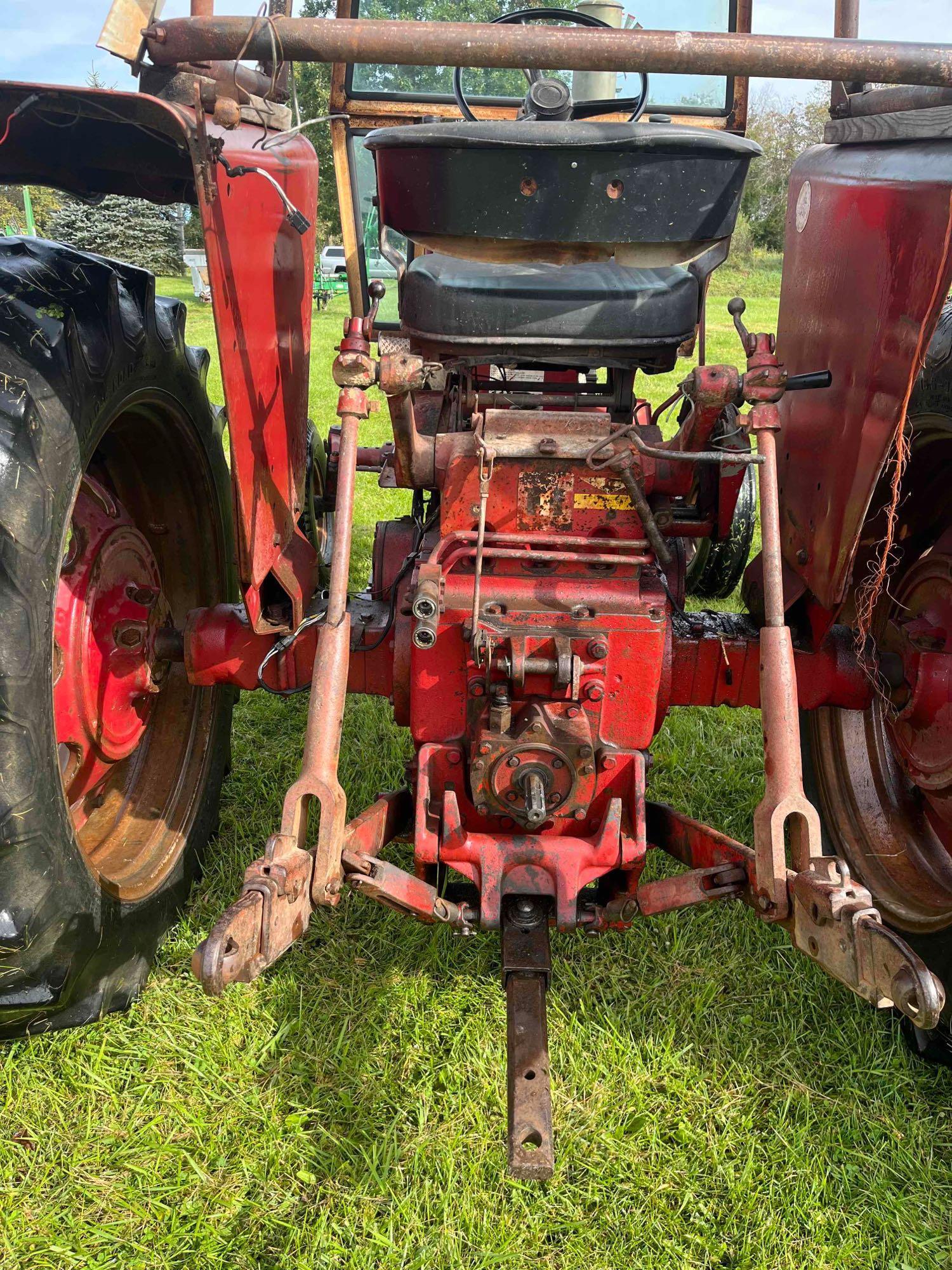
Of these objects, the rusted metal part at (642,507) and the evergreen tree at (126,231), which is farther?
the evergreen tree at (126,231)

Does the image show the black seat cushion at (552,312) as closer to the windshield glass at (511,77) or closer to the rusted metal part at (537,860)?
the rusted metal part at (537,860)

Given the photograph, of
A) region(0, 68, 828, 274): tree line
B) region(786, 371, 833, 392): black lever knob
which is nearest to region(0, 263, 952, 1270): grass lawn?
region(786, 371, 833, 392): black lever knob

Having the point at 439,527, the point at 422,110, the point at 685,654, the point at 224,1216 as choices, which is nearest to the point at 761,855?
the point at 685,654

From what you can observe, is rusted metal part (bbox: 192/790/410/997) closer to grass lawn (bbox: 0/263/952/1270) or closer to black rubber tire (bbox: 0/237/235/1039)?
black rubber tire (bbox: 0/237/235/1039)

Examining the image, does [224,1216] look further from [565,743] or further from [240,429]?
[240,429]

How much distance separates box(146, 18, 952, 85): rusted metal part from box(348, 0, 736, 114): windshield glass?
181 centimetres

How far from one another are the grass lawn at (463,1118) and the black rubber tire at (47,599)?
24 cm

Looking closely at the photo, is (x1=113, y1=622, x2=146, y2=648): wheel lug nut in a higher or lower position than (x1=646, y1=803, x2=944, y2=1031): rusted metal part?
higher

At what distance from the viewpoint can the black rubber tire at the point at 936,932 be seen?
1897 mm

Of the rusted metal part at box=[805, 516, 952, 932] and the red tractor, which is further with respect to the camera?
the rusted metal part at box=[805, 516, 952, 932]

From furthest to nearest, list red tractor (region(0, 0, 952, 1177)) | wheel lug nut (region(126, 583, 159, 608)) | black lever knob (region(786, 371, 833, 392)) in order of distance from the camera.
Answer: wheel lug nut (region(126, 583, 159, 608))
black lever knob (region(786, 371, 833, 392))
red tractor (region(0, 0, 952, 1177))

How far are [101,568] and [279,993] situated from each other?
3.46ft

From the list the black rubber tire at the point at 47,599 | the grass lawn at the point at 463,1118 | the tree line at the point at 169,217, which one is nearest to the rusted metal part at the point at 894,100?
Result: the black rubber tire at the point at 47,599

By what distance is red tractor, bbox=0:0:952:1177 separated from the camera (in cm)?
160
